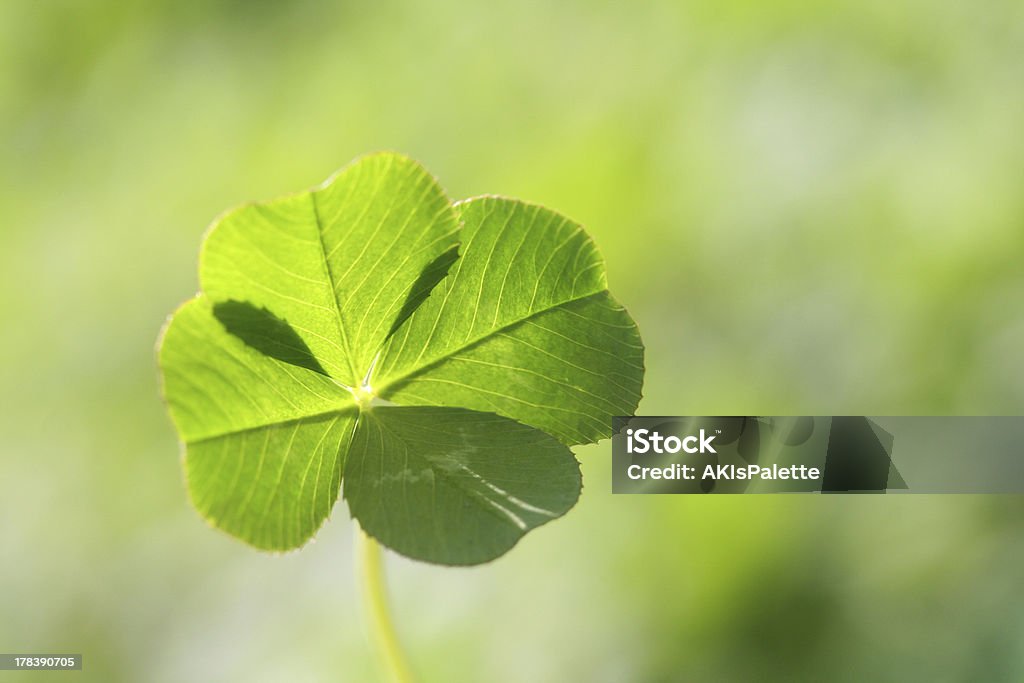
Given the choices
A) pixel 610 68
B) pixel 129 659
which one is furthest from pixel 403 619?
pixel 610 68

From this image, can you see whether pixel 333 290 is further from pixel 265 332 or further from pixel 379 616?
pixel 379 616

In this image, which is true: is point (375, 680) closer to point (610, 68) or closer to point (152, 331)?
point (152, 331)

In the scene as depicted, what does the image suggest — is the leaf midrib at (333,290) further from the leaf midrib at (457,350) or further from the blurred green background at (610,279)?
the blurred green background at (610,279)

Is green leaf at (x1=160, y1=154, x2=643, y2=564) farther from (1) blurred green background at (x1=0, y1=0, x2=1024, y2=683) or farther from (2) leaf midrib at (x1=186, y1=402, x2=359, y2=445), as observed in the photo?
(1) blurred green background at (x1=0, y1=0, x2=1024, y2=683)

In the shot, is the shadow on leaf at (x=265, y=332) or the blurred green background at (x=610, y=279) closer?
the shadow on leaf at (x=265, y=332)

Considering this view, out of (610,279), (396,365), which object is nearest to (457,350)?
(396,365)

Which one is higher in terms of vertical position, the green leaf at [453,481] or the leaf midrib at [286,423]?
the leaf midrib at [286,423]

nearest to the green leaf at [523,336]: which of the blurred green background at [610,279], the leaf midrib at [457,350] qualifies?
the leaf midrib at [457,350]
